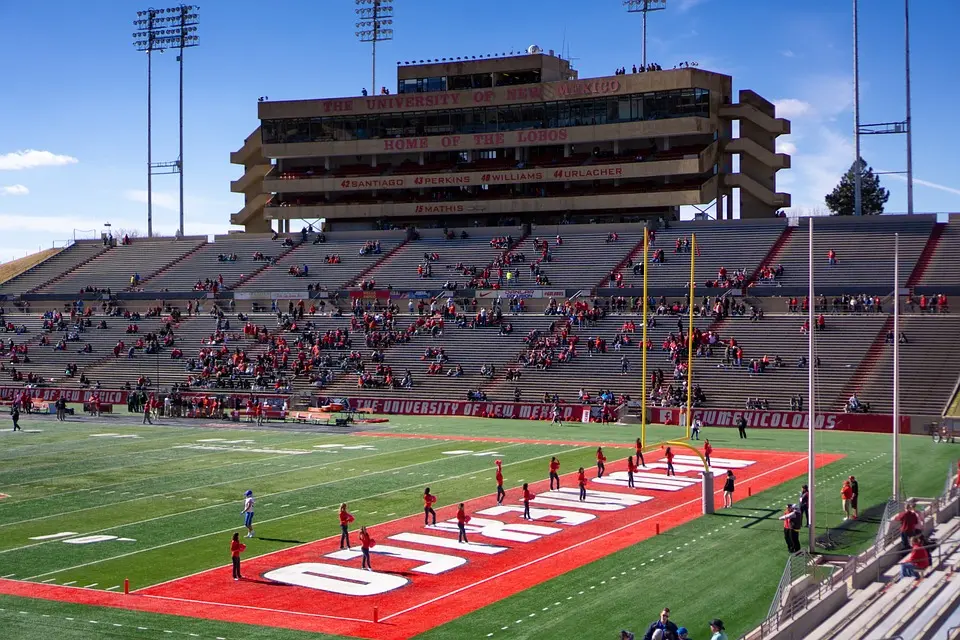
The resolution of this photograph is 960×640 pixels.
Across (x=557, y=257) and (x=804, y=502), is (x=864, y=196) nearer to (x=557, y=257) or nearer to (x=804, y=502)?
(x=557, y=257)

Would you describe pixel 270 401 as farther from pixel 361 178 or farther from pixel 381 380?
pixel 361 178

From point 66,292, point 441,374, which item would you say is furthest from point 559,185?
point 66,292

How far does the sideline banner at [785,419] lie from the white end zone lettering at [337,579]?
27.3 meters

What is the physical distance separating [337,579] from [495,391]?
34127 millimetres

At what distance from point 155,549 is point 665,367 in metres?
33.9

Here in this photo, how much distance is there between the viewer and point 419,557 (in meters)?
24.5

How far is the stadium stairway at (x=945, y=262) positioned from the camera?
191ft

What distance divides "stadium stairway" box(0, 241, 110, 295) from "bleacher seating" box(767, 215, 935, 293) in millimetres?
51642

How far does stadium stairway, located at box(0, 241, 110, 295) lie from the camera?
83562 millimetres

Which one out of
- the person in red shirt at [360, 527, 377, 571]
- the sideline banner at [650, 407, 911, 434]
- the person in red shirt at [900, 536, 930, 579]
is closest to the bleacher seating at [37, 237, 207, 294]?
the sideline banner at [650, 407, 911, 434]

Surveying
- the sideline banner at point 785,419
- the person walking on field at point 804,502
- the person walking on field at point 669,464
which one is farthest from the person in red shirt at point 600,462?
the sideline banner at point 785,419

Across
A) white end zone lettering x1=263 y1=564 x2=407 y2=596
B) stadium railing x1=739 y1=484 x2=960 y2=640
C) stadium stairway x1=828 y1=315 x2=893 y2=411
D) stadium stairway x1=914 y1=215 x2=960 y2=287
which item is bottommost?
white end zone lettering x1=263 y1=564 x2=407 y2=596

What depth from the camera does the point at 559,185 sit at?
76.4 m

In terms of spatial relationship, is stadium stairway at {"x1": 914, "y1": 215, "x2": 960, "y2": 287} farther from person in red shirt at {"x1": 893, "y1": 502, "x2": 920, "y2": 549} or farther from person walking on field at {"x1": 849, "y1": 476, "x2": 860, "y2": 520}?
person in red shirt at {"x1": 893, "y1": 502, "x2": 920, "y2": 549}
